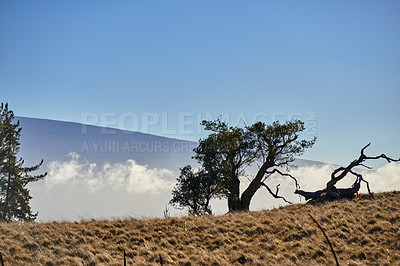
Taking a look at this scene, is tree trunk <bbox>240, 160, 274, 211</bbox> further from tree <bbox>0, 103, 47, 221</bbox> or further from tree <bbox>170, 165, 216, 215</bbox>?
tree <bbox>0, 103, 47, 221</bbox>

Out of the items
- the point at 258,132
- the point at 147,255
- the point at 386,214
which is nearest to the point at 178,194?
the point at 258,132

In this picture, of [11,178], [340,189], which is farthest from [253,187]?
[11,178]

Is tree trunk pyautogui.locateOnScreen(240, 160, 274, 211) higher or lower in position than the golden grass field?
higher

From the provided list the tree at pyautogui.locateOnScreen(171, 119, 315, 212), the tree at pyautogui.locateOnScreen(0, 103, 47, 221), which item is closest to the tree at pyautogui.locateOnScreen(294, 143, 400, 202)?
the tree at pyautogui.locateOnScreen(171, 119, 315, 212)

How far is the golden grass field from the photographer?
14164 mm

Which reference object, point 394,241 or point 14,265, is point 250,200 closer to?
point 394,241

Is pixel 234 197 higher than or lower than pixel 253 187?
lower

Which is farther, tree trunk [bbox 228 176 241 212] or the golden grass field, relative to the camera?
tree trunk [bbox 228 176 241 212]

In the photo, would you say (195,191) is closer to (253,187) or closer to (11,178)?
(253,187)

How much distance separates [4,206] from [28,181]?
16.5ft

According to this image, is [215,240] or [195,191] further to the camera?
[195,191]

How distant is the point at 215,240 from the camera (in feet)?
56.0

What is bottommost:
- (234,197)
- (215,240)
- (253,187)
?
(215,240)

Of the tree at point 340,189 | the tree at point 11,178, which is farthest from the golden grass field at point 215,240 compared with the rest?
the tree at point 11,178
